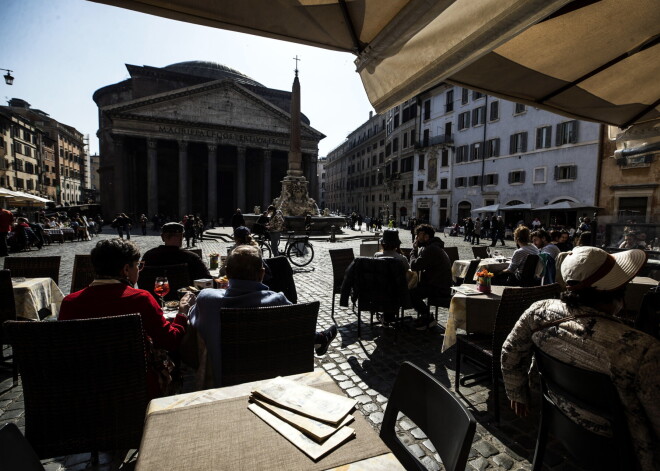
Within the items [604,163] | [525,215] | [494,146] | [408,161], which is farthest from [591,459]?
[408,161]

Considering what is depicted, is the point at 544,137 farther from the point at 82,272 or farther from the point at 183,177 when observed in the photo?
the point at 183,177

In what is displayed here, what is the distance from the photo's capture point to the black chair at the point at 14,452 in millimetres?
1020

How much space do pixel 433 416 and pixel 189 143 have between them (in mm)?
38804

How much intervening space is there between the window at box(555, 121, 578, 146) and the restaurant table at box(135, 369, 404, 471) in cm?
2711

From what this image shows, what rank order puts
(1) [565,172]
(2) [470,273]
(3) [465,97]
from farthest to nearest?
(3) [465,97] < (1) [565,172] < (2) [470,273]

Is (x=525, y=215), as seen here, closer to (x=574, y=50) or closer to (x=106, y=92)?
(x=574, y=50)


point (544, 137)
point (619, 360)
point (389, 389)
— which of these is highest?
point (544, 137)

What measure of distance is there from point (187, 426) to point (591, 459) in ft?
6.79

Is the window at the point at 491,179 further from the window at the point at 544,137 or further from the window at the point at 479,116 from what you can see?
the window at the point at 479,116

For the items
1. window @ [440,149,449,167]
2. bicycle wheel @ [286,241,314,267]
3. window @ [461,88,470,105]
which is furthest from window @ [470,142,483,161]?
bicycle wheel @ [286,241,314,267]

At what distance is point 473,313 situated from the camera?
12.3 ft

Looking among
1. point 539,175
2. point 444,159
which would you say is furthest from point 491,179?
point 444,159

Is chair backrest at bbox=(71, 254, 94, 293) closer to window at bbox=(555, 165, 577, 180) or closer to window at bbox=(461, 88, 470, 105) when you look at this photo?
window at bbox=(555, 165, 577, 180)

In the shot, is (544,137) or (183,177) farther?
(183,177)
